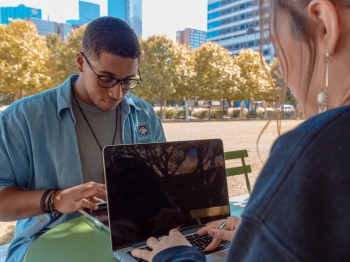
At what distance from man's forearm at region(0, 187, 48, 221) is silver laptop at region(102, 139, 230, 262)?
0.53 meters

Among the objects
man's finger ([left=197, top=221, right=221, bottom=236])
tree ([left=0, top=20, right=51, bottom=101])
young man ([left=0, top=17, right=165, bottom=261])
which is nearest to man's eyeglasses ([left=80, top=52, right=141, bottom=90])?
young man ([left=0, top=17, right=165, bottom=261])

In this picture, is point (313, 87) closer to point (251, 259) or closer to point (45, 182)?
point (251, 259)

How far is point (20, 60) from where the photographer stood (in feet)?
29.1

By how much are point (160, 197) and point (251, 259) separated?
755mm

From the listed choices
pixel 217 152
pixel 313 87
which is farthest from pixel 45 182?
pixel 313 87

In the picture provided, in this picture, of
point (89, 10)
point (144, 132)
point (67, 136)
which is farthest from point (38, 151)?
point (89, 10)

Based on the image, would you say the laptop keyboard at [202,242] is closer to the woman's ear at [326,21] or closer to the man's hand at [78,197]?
the man's hand at [78,197]

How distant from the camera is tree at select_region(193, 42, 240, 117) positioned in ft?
63.6

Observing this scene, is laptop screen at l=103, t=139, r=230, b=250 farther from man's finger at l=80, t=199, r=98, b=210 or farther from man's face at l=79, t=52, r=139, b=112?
man's face at l=79, t=52, r=139, b=112

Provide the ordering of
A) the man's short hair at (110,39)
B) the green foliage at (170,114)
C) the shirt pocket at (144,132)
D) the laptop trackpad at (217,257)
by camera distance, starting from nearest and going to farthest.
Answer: the laptop trackpad at (217,257) → the man's short hair at (110,39) → the shirt pocket at (144,132) → the green foliage at (170,114)

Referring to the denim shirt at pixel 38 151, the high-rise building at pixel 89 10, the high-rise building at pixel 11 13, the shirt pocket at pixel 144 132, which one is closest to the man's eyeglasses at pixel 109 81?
the denim shirt at pixel 38 151

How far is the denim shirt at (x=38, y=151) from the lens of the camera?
1475 mm

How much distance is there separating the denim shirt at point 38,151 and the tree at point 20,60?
783 centimetres

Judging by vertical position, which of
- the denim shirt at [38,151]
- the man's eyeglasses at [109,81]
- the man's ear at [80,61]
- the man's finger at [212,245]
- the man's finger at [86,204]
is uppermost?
the man's ear at [80,61]
